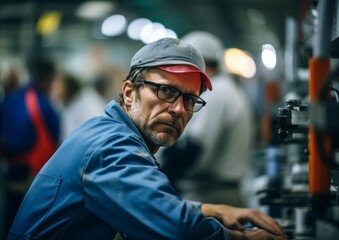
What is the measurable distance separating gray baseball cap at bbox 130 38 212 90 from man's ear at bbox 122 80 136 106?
0.17m

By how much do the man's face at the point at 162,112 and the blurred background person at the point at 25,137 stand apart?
12.2ft

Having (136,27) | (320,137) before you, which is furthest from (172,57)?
(136,27)

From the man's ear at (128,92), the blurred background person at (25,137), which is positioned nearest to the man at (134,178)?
the man's ear at (128,92)

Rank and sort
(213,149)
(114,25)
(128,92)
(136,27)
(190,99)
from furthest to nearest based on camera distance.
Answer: (114,25) → (136,27) → (213,149) → (128,92) → (190,99)

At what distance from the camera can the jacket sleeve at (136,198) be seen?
2088 millimetres

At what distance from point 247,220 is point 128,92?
27.4 inches

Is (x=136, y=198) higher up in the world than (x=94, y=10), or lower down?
lower down

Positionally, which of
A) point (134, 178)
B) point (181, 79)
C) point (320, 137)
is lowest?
point (134, 178)

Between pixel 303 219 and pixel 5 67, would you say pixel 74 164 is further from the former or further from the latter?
pixel 5 67

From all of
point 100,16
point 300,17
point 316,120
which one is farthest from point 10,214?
point 100,16

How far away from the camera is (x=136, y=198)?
212 cm

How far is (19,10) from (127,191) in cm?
890

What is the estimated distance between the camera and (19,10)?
10562 mm

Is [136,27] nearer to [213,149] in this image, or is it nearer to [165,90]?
[213,149]
